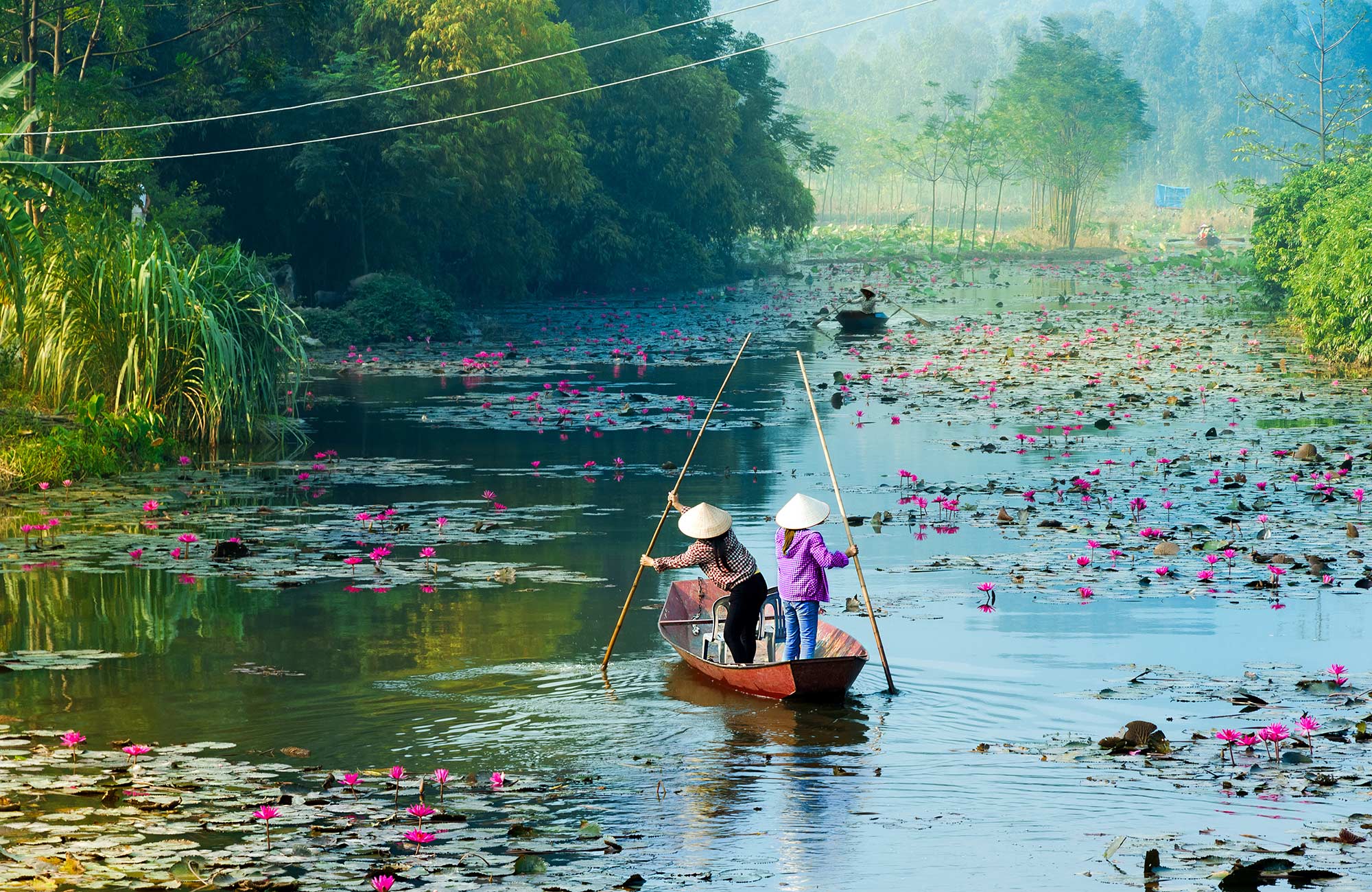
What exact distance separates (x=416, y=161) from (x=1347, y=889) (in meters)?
37.1

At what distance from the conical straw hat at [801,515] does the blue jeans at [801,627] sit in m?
0.52

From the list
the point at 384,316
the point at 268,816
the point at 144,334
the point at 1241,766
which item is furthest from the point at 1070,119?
the point at 268,816

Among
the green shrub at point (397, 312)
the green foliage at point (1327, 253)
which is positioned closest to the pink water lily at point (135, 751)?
the green foliage at point (1327, 253)

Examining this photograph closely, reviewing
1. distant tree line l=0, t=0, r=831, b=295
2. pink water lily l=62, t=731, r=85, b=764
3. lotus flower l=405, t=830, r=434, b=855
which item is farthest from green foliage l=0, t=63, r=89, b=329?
lotus flower l=405, t=830, r=434, b=855

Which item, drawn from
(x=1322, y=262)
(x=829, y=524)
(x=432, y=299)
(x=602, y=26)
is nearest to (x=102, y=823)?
(x=829, y=524)

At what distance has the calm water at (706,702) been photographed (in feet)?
24.6

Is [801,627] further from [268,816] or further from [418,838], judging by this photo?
[268,816]

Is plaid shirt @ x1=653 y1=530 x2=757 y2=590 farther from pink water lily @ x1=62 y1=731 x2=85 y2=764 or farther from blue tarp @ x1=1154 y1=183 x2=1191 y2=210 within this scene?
blue tarp @ x1=1154 y1=183 x2=1191 y2=210

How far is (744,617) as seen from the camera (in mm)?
10719

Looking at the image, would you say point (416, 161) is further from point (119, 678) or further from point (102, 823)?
point (102, 823)

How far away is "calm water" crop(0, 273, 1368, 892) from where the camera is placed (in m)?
7.48

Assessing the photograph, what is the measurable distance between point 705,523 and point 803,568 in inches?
28.7

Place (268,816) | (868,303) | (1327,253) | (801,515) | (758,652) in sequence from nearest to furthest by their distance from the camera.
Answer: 1. (268,816)
2. (801,515)
3. (758,652)
4. (1327,253)
5. (868,303)

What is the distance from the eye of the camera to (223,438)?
66.9 feet
